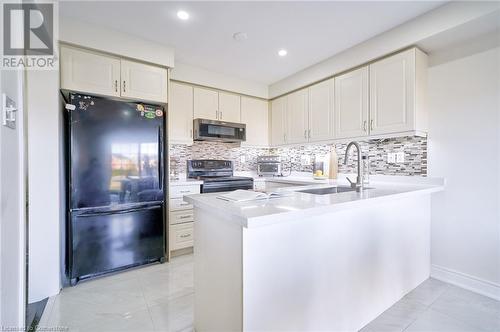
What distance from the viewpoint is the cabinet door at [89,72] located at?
210 centimetres

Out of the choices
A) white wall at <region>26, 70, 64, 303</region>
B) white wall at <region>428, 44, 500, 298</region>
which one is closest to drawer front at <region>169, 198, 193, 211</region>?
white wall at <region>26, 70, 64, 303</region>

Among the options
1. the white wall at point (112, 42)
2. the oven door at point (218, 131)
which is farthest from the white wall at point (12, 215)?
the oven door at point (218, 131)

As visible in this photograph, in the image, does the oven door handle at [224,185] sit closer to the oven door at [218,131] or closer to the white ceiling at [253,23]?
the oven door at [218,131]

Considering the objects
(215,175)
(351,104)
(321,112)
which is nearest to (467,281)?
(351,104)

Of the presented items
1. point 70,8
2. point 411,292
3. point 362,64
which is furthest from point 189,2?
point 411,292

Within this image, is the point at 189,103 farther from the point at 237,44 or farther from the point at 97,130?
the point at 97,130

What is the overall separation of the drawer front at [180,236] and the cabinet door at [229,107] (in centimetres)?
162

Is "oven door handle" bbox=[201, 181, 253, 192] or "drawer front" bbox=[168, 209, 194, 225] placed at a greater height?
"oven door handle" bbox=[201, 181, 253, 192]

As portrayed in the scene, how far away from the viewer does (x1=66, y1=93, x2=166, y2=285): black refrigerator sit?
210 centimetres

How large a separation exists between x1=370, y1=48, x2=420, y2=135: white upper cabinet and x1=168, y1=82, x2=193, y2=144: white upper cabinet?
7.35 ft

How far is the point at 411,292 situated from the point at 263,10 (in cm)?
276

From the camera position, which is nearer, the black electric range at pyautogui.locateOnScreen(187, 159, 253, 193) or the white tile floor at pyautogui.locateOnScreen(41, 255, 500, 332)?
the white tile floor at pyautogui.locateOnScreen(41, 255, 500, 332)

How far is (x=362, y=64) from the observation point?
2549 mm

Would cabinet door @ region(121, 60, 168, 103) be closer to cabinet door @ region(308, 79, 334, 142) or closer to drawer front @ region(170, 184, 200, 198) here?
drawer front @ region(170, 184, 200, 198)
